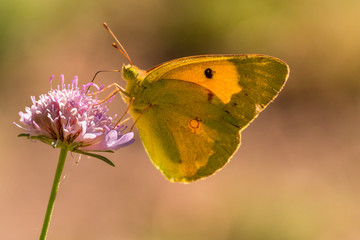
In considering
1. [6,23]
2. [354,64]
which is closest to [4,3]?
[6,23]

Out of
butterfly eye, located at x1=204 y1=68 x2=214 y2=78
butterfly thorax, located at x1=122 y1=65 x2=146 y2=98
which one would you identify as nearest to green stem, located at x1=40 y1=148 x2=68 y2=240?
butterfly thorax, located at x1=122 y1=65 x2=146 y2=98

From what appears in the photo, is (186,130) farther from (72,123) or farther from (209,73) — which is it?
(72,123)

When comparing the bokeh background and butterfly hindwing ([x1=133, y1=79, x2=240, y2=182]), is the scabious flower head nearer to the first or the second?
butterfly hindwing ([x1=133, y1=79, x2=240, y2=182])

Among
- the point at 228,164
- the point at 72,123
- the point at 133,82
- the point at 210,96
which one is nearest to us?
the point at 72,123

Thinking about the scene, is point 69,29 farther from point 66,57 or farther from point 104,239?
point 104,239

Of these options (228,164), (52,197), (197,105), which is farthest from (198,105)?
(228,164)

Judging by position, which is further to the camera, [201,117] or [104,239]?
[104,239]
